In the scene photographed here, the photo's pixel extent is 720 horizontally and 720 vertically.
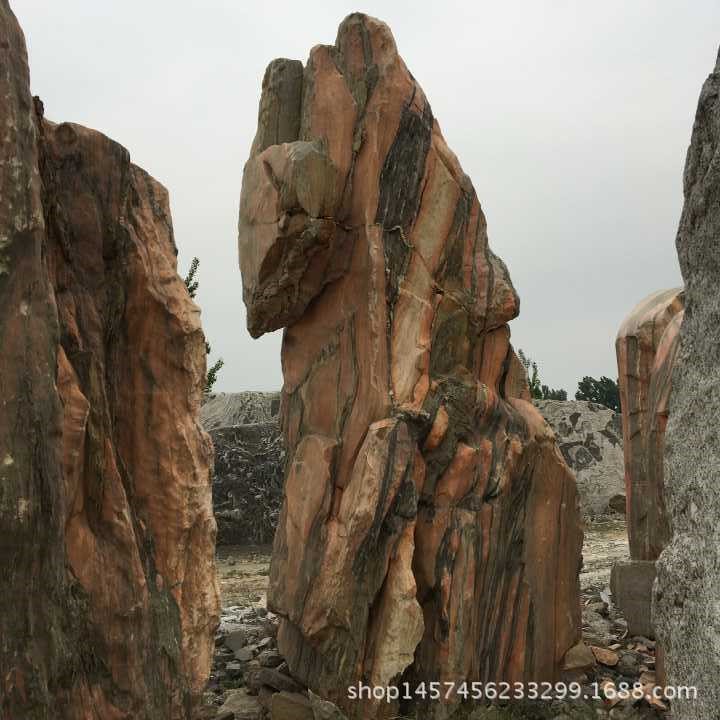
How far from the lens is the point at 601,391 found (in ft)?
88.7

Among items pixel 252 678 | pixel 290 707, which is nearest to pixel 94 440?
pixel 290 707

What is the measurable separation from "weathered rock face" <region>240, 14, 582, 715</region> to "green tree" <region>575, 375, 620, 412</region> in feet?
73.1

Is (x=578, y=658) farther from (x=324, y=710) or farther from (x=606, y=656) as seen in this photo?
(x=324, y=710)

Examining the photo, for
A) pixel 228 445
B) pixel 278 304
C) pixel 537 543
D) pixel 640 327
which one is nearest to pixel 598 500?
pixel 228 445

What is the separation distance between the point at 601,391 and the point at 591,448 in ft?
46.6

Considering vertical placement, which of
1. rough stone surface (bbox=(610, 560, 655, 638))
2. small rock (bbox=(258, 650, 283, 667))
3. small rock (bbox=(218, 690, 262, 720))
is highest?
rough stone surface (bbox=(610, 560, 655, 638))

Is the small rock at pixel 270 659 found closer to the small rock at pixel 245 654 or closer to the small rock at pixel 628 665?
the small rock at pixel 245 654

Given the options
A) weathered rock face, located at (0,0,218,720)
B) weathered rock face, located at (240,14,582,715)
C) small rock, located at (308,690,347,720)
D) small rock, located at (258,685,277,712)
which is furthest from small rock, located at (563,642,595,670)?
weathered rock face, located at (0,0,218,720)

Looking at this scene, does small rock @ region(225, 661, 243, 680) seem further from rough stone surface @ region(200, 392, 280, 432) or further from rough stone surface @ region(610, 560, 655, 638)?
rough stone surface @ region(200, 392, 280, 432)

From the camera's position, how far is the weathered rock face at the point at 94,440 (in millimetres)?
1852

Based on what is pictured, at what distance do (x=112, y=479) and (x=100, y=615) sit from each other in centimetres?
33

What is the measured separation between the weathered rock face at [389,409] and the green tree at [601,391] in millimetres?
22286

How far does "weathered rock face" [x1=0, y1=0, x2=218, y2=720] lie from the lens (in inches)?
72.9

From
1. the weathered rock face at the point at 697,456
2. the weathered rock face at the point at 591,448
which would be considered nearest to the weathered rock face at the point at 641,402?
the weathered rock face at the point at 697,456
